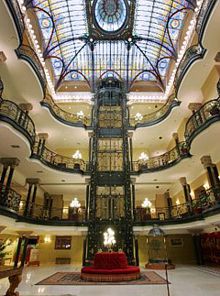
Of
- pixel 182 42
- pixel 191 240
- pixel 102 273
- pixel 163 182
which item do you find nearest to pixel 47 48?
pixel 182 42

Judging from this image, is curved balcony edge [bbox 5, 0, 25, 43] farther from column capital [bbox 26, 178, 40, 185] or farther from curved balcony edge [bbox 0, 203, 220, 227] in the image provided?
column capital [bbox 26, 178, 40, 185]

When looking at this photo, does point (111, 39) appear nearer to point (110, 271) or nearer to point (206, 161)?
point (206, 161)

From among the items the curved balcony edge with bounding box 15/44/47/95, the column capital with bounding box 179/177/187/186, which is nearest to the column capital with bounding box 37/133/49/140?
the curved balcony edge with bounding box 15/44/47/95

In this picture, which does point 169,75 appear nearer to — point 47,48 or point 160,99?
point 160,99

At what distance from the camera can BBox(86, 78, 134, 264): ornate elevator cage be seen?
46.4 feet

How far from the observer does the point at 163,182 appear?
1725 cm

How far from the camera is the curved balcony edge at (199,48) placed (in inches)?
348

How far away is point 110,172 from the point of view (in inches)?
645

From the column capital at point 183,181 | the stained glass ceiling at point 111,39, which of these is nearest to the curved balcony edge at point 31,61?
the stained glass ceiling at point 111,39

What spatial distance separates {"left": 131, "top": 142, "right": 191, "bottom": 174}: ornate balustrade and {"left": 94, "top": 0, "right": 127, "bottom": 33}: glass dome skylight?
10.8 metres

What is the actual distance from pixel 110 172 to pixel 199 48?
9922 millimetres

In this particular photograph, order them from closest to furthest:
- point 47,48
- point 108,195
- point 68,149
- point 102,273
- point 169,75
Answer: point 102,273
point 108,195
point 47,48
point 169,75
point 68,149

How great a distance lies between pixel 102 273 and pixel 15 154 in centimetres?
765

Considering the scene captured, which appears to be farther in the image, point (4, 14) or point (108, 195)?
point (108, 195)
